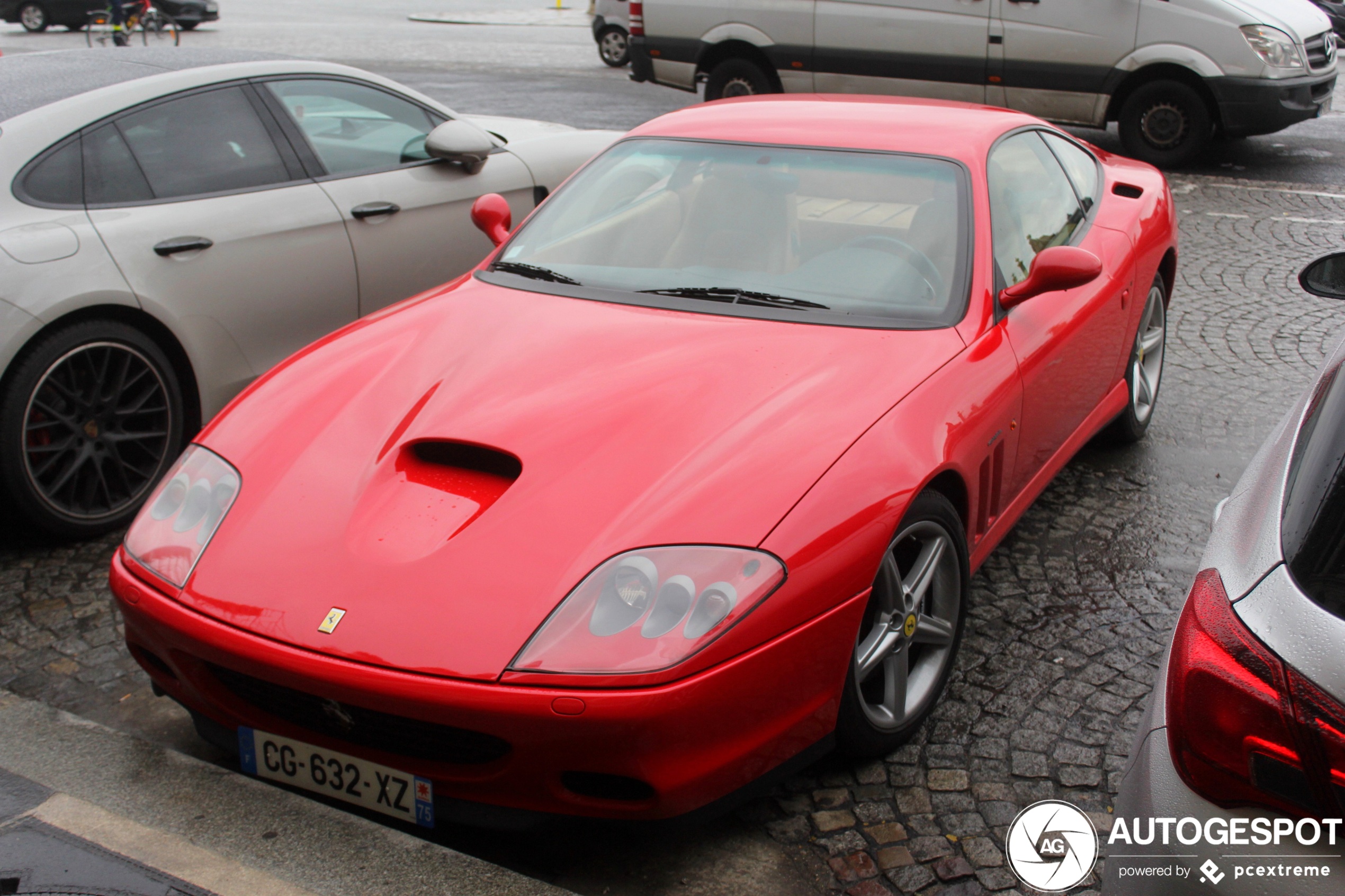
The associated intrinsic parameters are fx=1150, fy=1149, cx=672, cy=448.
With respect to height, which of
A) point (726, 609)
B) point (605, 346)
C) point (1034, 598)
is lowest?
point (1034, 598)

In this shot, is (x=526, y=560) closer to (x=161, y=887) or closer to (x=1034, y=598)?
(x=161, y=887)

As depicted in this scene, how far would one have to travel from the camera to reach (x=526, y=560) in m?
2.29

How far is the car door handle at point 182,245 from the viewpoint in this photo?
397 centimetres

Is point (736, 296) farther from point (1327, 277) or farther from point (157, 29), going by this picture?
point (157, 29)

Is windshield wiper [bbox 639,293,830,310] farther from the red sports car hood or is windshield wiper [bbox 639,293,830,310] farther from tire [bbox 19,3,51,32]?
tire [bbox 19,3,51,32]

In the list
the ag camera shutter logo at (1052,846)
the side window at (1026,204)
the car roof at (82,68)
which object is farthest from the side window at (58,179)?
the ag camera shutter logo at (1052,846)

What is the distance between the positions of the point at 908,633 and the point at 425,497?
1166mm

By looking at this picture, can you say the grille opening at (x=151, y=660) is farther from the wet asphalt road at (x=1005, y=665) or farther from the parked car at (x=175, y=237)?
the parked car at (x=175, y=237)

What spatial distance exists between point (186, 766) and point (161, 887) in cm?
46

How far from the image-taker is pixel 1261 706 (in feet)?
4.75

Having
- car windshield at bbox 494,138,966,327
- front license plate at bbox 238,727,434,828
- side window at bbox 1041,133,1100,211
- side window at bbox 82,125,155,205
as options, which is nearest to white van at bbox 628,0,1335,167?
side window at bbox 1041,133,1100,211

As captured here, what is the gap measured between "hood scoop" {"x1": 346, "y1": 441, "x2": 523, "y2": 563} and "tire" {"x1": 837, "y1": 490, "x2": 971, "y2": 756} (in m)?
0.87

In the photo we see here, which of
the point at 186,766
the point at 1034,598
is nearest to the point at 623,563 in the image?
the point at 186,766

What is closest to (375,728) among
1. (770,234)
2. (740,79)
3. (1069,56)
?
(770,234)
